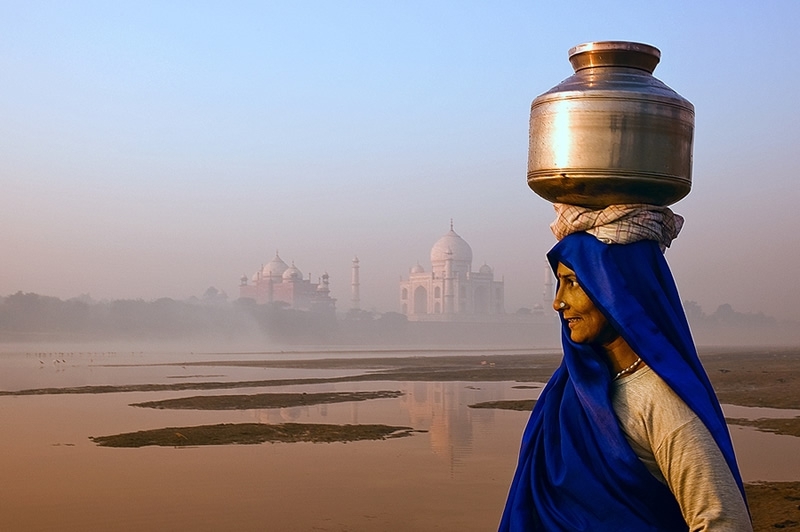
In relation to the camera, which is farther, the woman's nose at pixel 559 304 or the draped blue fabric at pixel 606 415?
the woman's nose at pixel 559 304

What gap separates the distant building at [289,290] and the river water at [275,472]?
7612cm

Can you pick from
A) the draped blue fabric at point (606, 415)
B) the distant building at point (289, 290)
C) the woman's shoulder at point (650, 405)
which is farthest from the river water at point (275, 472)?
the distant building at point (289, 290)

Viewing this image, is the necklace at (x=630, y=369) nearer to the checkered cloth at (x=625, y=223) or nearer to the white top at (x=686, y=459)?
the white top at (x=686, y=459)

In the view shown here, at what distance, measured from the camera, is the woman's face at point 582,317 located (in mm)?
1952

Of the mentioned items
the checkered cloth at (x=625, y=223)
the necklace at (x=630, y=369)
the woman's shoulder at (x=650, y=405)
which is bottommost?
the woman's shoulder at (x=650, y=405)

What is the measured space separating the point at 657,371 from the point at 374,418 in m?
16.1

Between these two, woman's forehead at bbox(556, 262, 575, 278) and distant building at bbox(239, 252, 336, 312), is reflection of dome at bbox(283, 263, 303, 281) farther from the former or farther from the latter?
woman's forehead at bbox(556, 262, 575, 278)

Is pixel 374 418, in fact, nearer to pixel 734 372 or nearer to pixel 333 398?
pixel 333 398

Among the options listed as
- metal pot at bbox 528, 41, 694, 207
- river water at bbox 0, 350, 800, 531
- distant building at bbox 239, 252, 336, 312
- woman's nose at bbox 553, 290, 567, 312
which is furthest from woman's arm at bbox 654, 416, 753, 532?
distant building at bbox 239, 252, 336, 312

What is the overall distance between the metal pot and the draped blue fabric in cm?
11

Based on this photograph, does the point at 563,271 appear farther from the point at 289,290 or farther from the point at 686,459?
the point at 289,290

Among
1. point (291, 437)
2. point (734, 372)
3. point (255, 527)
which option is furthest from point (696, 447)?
point (734, 372)

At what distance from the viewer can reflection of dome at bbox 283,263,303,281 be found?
96250 mm

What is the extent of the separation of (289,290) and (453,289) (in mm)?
14950
